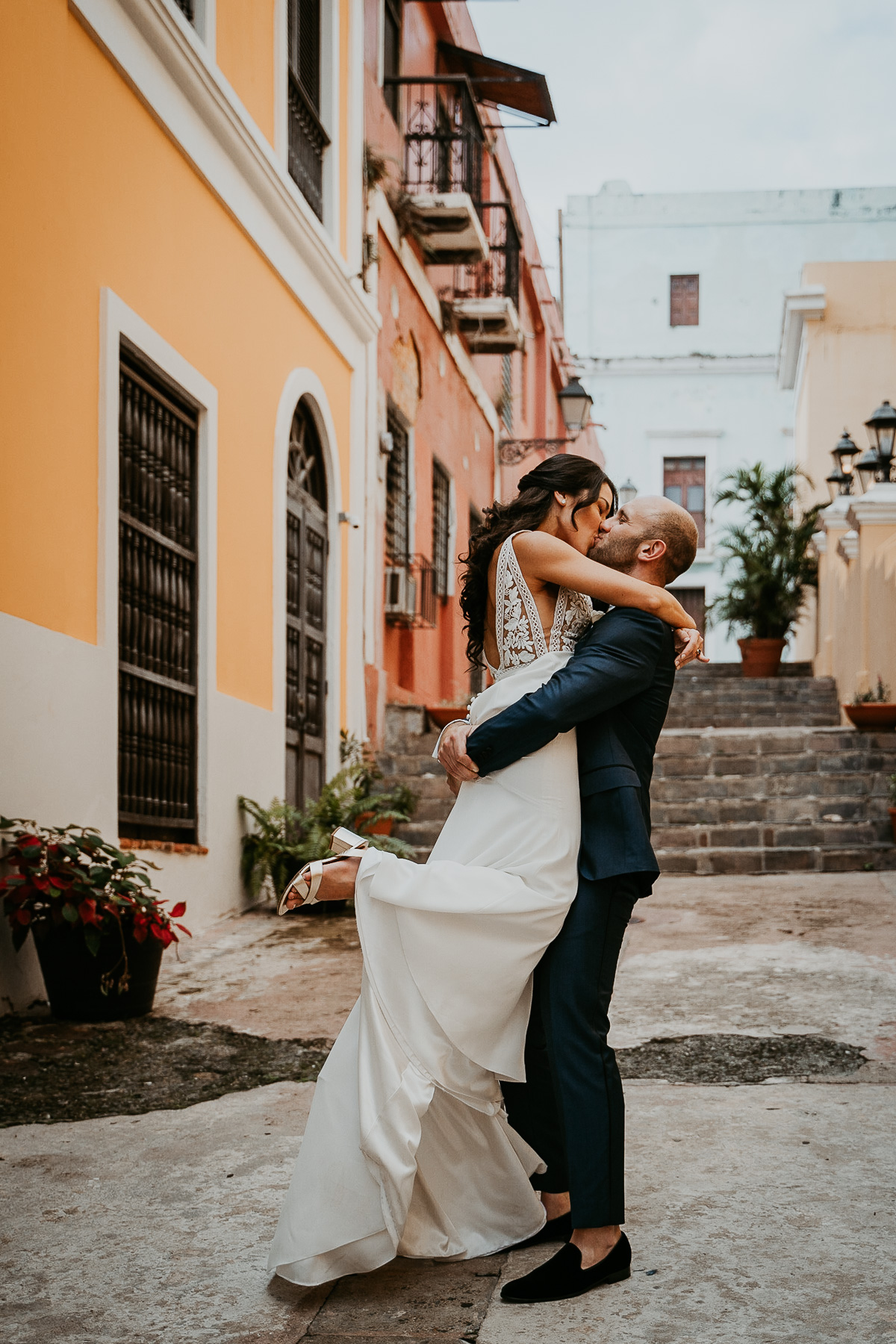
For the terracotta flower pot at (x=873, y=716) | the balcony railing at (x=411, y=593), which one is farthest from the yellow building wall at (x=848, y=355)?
the terracotta flower pot at (x=873, y=716)

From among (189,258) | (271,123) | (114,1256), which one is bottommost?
(114,1256)

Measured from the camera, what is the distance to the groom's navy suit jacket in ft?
8.78

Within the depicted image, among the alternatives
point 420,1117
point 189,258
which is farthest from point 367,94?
point 420,1117

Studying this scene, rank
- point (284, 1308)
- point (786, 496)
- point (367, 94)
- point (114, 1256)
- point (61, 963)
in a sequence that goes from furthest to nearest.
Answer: point (786, 496)
point (367, 94)
point (61, 963)
point (114, 1256)
point (284, 1308)

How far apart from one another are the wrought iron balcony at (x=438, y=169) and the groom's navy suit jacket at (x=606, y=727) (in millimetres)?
9947

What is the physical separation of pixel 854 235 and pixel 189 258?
87.5 feet

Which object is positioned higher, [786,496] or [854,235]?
[854,235]

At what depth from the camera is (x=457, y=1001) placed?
2.56 m

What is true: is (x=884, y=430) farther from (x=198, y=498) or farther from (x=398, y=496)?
(x=198, y=498)

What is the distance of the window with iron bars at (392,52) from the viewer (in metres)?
12.4

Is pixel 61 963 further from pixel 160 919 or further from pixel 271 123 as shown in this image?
pixel 271 123

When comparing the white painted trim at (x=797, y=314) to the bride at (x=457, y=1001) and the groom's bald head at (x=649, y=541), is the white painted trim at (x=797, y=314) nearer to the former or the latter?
the groom's bald head at (x=649, y=541)

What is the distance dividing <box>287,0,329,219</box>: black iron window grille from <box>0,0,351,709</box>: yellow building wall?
173cm

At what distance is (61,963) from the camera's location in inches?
197
